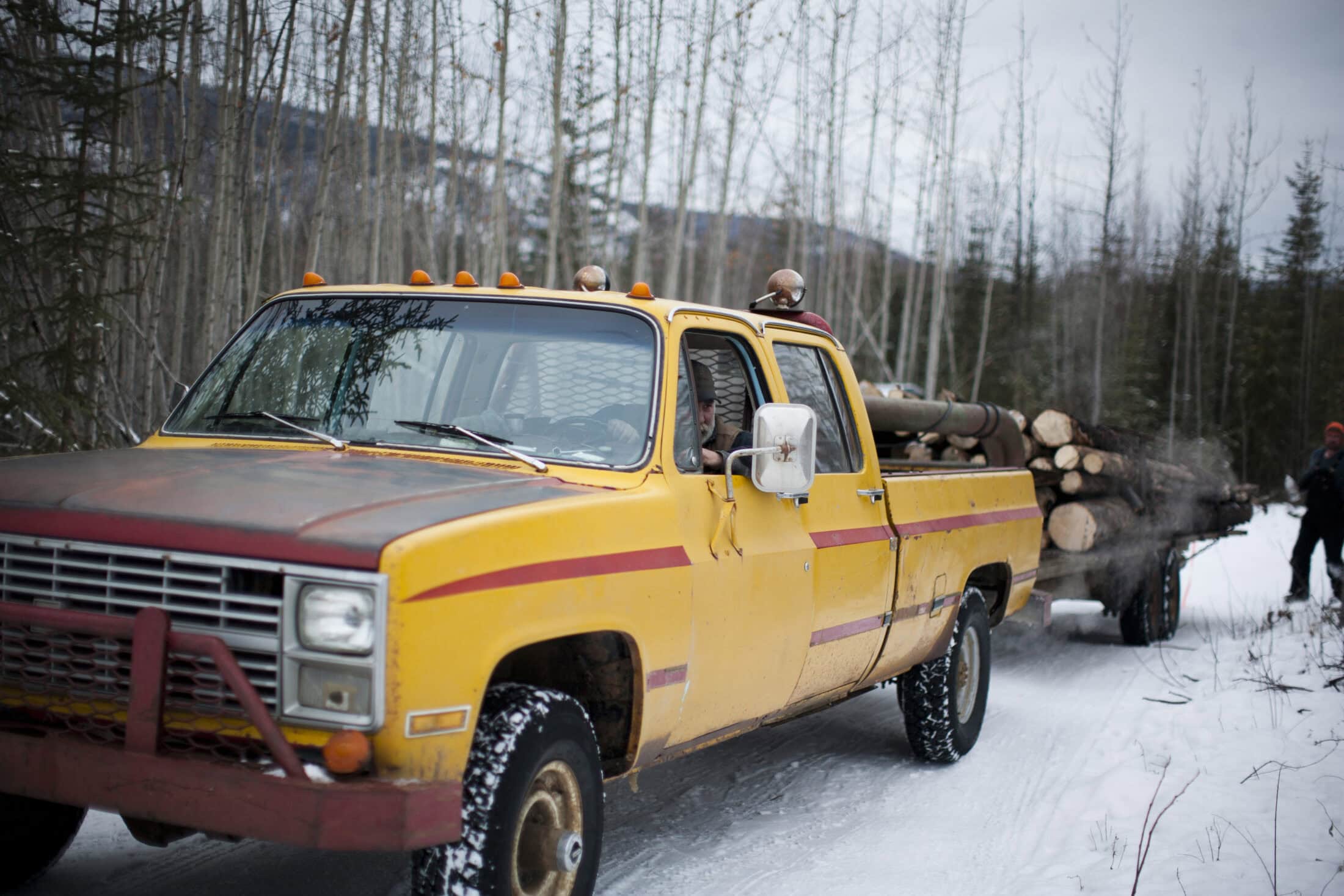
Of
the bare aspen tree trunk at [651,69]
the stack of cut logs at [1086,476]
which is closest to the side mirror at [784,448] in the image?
the stack of cut logs at [1086,476]

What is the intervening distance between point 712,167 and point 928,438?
62.7 feet

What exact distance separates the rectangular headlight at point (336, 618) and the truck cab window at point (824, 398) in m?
2.66

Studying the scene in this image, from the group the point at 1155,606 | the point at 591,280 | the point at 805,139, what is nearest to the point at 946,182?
the point at 805,139

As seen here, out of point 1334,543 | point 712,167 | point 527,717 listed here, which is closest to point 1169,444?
point 1334,543

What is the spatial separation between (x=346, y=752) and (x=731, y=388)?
2.69 meters

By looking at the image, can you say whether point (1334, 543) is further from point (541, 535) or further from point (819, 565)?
point (541, 535)

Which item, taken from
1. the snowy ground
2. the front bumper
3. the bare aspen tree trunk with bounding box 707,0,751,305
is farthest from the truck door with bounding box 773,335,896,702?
the bare aspen tree trunk with bounding box 707,0,751,305

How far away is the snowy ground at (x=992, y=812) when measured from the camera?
4.36 m

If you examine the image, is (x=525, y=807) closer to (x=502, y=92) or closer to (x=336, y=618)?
(x=336, y=618)

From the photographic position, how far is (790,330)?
5227 millimetres

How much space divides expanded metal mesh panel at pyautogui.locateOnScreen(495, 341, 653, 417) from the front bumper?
1581 millimetres

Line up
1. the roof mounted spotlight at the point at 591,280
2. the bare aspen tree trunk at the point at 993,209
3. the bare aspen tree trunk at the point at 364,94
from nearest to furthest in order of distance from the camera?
the roof mounted spotlight at the point at 591,280 → the bare aspen tree trunk at the point at 364,94 → the bare aspen tree trunk at the point at 993,209

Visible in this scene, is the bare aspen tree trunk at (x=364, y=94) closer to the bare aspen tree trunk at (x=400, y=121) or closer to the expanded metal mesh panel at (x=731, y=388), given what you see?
the bare aspen tree trunk at (x=400, y=121)

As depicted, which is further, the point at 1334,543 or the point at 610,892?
the point at 1334,543
